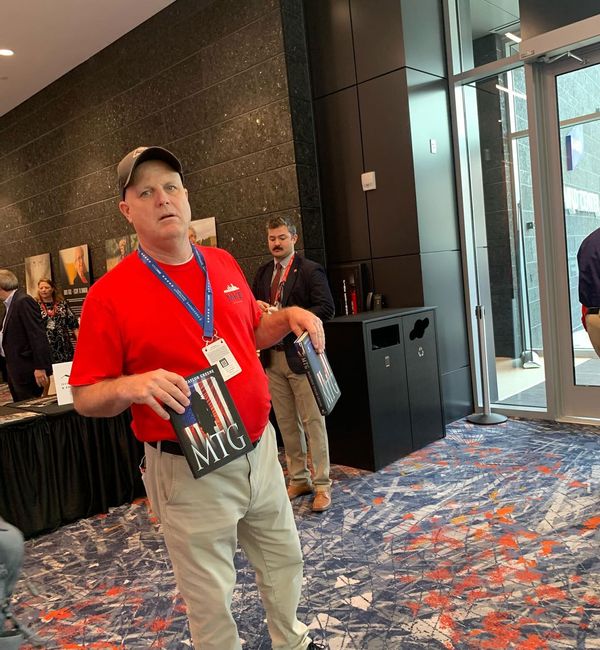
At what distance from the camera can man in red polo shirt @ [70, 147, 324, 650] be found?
1.51 meters

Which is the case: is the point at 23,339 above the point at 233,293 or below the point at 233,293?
below

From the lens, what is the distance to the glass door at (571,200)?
426cm

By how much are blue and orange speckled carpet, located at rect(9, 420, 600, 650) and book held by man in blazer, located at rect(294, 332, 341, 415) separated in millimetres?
984

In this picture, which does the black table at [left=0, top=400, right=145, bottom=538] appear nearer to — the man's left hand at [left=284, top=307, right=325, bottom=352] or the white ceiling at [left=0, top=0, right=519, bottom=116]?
the man's left hand at [left=284, top=307, right=325, bottom=352]

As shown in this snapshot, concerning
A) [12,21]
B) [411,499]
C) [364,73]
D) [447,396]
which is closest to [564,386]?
[447,396]

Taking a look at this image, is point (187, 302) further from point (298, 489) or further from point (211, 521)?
point (298, 489)

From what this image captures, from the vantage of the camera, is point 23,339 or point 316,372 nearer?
point 316,372

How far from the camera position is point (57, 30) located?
5992 millimetres

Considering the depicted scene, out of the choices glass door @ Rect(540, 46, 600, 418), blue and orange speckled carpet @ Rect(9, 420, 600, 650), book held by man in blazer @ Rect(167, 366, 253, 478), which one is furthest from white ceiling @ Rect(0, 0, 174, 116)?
book held by man in blazer @ Rect(167, 366, 253, 478)

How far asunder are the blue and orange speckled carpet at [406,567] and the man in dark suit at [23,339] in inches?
59.1

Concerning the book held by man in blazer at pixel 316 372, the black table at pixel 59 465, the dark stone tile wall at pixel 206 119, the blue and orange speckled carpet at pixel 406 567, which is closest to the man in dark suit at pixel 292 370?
the blue and orange speckled carpet at pixel 406 567

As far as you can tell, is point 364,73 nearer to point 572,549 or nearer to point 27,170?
point 572,549

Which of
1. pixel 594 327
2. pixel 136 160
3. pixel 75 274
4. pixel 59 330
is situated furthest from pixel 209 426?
pixel 75 274

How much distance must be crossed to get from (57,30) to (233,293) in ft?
18.5
